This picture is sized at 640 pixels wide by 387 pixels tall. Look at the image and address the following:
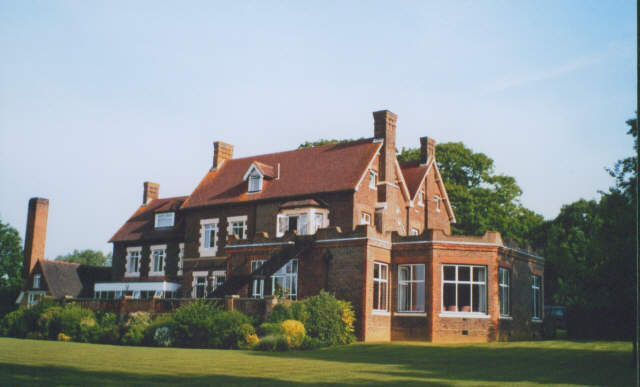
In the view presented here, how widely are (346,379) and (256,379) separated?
202 centimetres

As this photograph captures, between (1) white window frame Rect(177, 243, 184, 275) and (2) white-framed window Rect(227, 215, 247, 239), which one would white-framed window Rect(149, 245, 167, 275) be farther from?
(2) white-framed window Rect(227, 215, 247, 239)

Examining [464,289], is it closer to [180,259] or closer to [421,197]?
[421,197]

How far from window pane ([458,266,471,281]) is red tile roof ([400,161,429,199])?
11.2 meters

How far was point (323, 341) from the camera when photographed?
89.4 feet

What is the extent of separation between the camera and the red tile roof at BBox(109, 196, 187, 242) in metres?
47.2

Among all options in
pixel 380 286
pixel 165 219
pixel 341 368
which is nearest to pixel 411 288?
pixel 380 286

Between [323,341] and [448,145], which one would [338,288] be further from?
[448,145]

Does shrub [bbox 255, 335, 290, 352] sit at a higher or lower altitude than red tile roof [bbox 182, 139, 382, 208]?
lower

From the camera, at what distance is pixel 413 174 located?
144ft

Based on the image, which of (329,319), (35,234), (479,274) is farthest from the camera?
(35,234)

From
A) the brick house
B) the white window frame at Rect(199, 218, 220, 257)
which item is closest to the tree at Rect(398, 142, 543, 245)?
the brick house

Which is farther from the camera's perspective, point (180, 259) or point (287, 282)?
point (180, 259)

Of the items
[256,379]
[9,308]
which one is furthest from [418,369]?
[9,308]

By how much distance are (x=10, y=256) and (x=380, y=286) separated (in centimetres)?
4873
